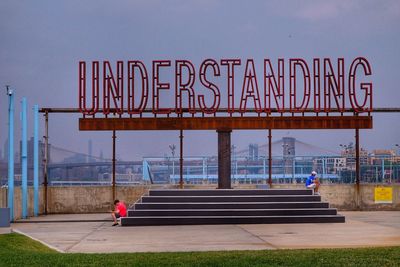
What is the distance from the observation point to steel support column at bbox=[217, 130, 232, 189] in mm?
33719

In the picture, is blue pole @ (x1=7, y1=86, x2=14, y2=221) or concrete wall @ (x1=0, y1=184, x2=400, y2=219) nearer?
blue pole @ (x1=7, y1=86, x2=14, y2=221)

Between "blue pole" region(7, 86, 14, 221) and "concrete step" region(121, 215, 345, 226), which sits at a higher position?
"blue pole" region(7, 86, 14, 221)

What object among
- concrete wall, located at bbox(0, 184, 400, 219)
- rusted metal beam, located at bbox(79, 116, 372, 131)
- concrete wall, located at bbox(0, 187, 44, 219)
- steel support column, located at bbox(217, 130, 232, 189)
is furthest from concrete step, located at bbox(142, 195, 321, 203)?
concrete wall, located at bbox(0, 187, 44, 219)

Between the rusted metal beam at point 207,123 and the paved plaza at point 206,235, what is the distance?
17.4 feet

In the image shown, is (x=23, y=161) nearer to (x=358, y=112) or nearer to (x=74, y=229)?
(x=74, y=229)

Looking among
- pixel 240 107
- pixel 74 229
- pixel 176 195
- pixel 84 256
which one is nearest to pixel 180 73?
pixel 240 107

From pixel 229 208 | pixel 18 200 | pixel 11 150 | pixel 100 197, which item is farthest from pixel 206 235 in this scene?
pixel 100 197

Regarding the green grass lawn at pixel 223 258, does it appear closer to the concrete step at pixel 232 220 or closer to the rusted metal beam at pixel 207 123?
the concrete step at pixel 232 220

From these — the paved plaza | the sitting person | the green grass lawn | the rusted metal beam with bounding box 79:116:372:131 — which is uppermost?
the rusted metal beam with bounding box 79:116:372:131

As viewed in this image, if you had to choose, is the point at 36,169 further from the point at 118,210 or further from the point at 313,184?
the point at 313,184

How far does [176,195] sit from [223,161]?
10.1 ft

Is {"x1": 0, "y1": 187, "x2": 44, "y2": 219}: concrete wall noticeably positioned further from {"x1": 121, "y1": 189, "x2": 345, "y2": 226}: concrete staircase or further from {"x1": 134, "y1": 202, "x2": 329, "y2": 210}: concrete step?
{"x1": 134, "y1": 202, "x2": 329, "y2": 210}: concrete step

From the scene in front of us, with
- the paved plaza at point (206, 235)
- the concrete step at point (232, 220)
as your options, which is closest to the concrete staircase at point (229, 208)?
the concrete step at point (232, 220)

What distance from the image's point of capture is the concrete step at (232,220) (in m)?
28.8
